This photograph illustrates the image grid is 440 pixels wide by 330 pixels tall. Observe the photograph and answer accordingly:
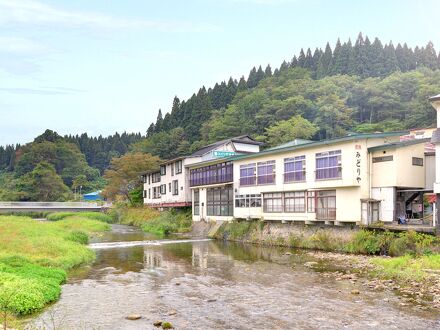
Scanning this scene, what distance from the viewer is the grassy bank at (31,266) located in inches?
560

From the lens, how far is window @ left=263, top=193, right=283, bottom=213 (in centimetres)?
3544

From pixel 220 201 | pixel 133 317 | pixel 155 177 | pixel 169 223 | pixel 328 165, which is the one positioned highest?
pixel 328 165

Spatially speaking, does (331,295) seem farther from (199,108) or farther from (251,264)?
(199,108)

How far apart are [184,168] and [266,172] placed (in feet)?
58.0

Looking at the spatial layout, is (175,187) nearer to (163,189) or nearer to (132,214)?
(163,189)

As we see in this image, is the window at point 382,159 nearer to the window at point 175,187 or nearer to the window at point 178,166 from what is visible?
the window at point 178,166

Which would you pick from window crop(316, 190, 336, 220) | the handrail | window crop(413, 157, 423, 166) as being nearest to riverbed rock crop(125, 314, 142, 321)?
window crop(316, 190, 336, 220)

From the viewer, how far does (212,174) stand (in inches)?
1795

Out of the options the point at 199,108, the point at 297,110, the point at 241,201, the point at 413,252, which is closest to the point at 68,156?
the point at 199,108

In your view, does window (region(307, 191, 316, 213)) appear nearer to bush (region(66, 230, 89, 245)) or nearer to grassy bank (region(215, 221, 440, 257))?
grassy bank (region(215, 221, 440, 257))

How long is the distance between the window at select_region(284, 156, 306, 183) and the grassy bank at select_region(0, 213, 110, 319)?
16627mm

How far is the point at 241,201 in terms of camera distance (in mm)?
40219

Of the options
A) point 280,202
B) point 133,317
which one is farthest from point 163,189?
point 133,317

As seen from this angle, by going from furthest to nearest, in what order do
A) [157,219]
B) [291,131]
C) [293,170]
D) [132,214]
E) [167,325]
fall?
[132,214] < [291,131] < [157,219] < [293,170] < [167,325]
